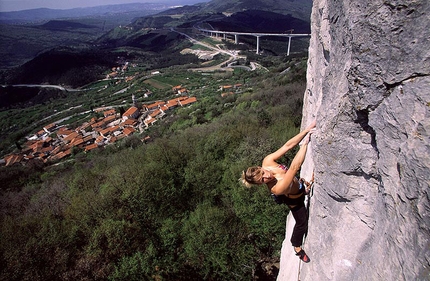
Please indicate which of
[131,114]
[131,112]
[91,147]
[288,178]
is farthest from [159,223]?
[131,112]

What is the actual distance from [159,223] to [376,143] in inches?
602

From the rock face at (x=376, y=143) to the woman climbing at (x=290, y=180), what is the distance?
53cm

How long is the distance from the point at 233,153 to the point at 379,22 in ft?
60.2

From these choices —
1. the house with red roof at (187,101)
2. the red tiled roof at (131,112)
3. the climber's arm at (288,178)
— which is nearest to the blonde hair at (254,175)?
the climber's arm at (288,178)

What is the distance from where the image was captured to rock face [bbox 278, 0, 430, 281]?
2.82 metres

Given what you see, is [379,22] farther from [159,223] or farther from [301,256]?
[159,223]

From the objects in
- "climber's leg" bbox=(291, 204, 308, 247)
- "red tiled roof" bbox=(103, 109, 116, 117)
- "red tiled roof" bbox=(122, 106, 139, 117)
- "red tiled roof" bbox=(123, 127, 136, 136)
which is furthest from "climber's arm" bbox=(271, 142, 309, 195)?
"red tiled roof" bbox=(103, 109, 116, 117)

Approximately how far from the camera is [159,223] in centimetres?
1653

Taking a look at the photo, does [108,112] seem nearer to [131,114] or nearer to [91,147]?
[131,114]

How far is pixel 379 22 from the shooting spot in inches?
122

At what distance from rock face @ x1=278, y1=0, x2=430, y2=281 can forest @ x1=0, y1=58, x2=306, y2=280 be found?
35.1 ft

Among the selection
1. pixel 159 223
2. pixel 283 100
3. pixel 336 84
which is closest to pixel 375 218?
pixel 336 84

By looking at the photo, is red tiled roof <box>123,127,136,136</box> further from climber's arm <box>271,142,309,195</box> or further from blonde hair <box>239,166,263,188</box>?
climber's arm <box>271,142,309,195</box>

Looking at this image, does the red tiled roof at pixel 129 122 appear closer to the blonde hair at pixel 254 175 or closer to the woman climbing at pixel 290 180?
the woman climbing at pixel 290 180
